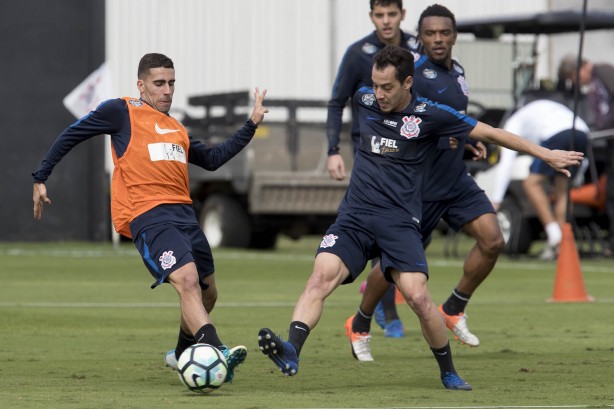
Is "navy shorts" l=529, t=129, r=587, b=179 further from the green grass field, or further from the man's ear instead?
the man's ear

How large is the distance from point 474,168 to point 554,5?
1574cm

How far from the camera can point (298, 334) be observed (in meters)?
8.41

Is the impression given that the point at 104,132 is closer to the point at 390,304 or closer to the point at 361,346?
the point at 361,346

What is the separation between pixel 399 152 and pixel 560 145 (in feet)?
34.3

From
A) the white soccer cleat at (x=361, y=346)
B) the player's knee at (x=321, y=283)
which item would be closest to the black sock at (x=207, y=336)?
the player's knee at (x=321, y=283)

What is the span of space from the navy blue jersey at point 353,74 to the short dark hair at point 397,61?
7.38ft

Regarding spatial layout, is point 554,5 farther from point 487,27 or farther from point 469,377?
point 469,377

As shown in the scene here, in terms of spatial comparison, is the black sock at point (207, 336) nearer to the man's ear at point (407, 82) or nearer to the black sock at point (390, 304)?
the man's ear at point (407, 82)

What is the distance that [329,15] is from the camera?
113 feet

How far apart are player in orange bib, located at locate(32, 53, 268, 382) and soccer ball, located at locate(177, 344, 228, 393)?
44 cm

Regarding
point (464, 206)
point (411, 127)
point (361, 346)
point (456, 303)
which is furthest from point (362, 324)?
point (411, 127)

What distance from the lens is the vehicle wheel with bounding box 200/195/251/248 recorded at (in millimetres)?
23625

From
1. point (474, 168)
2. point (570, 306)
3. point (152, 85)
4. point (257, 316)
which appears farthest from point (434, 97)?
point (474, 168)

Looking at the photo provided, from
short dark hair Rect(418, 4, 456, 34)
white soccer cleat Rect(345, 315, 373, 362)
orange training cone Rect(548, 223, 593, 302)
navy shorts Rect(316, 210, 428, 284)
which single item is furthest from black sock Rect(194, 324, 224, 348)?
orange training cone Rect(548, 223, 593, 302)
